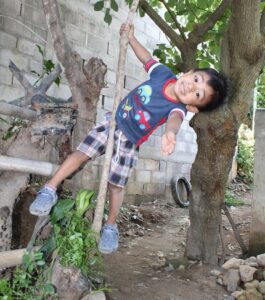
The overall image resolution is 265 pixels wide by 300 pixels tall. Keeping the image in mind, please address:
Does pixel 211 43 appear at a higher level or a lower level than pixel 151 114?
higher

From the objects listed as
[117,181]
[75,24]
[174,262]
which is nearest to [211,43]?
[75,24]

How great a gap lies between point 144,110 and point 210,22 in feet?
5.29

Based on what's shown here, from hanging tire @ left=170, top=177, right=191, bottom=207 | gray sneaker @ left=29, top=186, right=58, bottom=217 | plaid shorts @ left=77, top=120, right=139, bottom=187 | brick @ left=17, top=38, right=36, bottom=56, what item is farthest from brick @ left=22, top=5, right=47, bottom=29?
hanging tire @ left=170, top=177, right=191, bottom=207

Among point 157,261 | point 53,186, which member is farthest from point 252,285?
point 53,186

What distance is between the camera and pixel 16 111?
2.25m

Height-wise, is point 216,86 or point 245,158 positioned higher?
point 245,158

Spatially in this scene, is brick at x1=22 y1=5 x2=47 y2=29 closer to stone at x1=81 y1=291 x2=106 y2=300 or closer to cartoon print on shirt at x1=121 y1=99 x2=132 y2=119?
cartoon print on shirt at x1=121 y1=99 x2=132 y2=119

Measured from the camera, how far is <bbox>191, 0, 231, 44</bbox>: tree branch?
355 centimetres

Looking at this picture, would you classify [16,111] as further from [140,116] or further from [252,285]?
[252,285]

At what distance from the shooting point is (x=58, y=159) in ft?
7.89

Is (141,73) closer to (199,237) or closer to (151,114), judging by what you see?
(199,237)

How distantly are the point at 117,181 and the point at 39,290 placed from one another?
2.32ft

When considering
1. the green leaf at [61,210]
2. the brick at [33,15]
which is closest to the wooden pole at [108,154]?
the green leaf at [61,210]

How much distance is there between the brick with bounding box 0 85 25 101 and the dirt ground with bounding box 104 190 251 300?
6.34 ft
